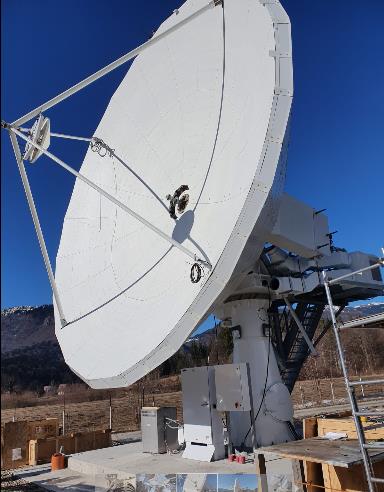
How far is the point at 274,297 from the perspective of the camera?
44.2 ft

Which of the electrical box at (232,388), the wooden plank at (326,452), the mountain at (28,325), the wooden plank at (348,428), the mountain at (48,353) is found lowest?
the wooden plank at (326,452)

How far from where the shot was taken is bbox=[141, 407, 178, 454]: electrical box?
13.1 meters

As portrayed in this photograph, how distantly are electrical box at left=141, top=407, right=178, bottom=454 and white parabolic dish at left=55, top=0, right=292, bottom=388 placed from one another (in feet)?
11.5

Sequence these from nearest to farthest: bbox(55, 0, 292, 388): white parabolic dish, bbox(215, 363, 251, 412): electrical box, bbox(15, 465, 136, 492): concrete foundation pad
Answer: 1. bbox(55, 0, 292, 388): white parabolic dish
2. bbox(15, 465, 136, 492): concrete foundation pad
3. bbox(215, 363, 251, 412): electrical box

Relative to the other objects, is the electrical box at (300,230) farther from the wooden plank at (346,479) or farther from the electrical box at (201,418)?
the wooden plank at (346,479)

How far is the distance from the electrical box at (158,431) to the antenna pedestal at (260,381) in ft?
6.39

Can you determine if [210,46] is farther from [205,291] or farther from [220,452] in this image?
[220,452]

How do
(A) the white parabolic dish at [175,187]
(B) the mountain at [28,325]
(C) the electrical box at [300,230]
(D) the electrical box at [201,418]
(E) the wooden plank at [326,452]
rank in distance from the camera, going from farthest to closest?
1. (B) the mountain at [28,325]
2. (C) the electrical box at [300,230]
3. (D) the electrical box at [201,418]
4. (A) the white parabolic dish at [175,187]
5. (E) the wooden plank at [326,452]

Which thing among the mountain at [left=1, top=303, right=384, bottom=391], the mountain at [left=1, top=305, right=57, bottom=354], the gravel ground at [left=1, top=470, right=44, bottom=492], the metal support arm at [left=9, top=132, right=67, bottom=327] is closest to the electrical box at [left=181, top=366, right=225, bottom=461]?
the gravel ground at [left=1, top=470, right=44, bottom=492]

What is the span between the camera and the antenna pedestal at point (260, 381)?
12266mm

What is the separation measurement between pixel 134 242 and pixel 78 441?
25.8 feet

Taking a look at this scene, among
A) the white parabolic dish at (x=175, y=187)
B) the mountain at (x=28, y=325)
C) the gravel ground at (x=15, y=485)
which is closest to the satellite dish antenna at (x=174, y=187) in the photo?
the white parabolic dish at (x=175, y=187)

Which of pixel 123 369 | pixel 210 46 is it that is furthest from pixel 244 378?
pixel 210 46

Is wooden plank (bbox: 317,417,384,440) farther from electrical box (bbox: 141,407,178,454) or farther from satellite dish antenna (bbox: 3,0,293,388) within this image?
electrical box (bbox: 141,407,178,454)
